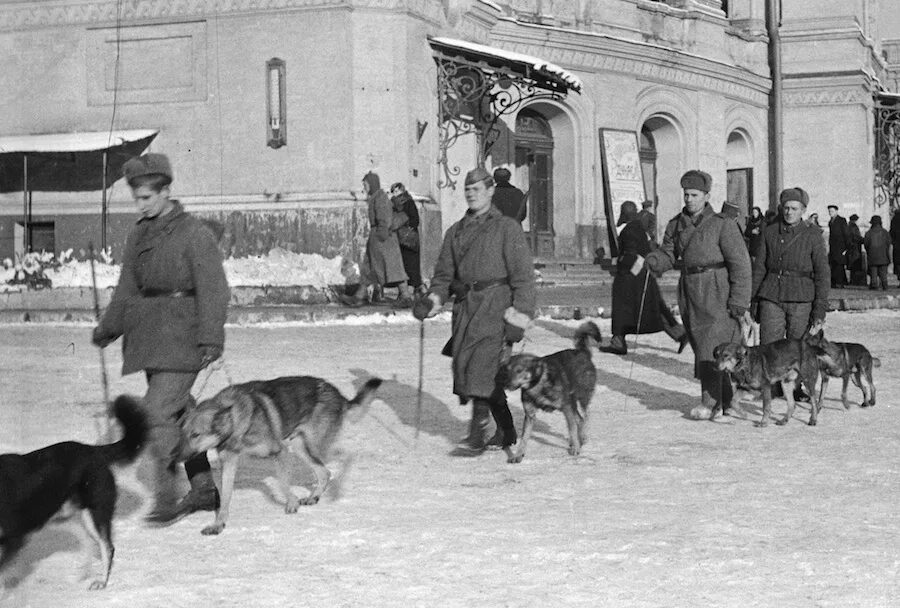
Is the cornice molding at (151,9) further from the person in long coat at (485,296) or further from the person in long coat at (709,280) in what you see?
the person in long coat at (485,296)

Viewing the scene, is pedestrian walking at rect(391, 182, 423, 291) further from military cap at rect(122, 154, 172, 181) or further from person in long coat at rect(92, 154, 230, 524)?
military cap at rect(122, 154, 172, 181)

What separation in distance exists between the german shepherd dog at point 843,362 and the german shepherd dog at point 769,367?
0.34 meters

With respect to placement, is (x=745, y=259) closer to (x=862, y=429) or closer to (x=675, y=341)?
(x=862, y=429)

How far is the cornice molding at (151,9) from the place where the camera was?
73.9 ft

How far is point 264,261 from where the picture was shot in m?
21.7

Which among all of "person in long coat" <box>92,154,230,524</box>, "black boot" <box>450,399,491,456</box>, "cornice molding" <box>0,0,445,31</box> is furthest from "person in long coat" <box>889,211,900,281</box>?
"person in long coat" <box>92,154,230,524</box>

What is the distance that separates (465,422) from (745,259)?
237cm

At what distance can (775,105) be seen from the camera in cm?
3656

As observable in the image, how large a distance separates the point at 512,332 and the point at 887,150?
112 feet

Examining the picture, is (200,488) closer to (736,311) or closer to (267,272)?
(736,311)

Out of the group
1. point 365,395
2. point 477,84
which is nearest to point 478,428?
point 365,395

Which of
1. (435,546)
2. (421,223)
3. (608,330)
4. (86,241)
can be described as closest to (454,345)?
(435,546)

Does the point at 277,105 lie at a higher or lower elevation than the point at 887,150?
lower

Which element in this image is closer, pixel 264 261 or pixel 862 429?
pixel 862 429
